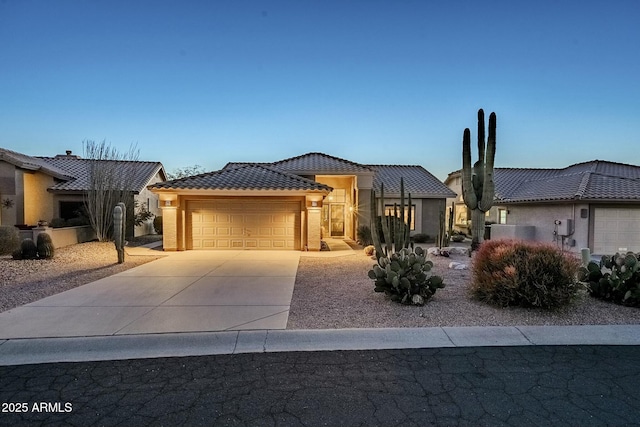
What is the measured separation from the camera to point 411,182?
81.9 feet

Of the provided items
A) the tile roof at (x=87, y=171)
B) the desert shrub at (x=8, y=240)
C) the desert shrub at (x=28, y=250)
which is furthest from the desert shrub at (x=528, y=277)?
the tile roof at (x=87, y=171)

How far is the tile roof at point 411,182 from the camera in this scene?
23109mm

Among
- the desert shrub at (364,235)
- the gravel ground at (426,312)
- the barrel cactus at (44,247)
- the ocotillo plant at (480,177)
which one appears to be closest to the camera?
the gravel ground at (426,312)

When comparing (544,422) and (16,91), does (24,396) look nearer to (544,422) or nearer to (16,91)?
(544,422)

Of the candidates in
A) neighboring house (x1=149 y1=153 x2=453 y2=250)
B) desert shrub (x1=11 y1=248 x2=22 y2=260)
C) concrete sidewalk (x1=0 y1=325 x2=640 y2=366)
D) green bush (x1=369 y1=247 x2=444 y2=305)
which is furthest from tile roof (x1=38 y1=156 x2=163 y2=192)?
green bush (x1=369 y1=247 x2=444 y2=305)

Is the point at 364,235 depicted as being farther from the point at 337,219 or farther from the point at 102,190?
the point at 102,190

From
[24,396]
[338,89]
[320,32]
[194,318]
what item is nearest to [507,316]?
[194,318]

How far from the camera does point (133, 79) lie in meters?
16.3

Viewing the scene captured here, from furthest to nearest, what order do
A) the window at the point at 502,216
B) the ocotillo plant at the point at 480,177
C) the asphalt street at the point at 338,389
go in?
the window at the point at 502,216 < the ocotillo plant at the point at 480,177 < the asphalt street at the point at 338,389

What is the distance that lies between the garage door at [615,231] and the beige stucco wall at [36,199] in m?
29.4

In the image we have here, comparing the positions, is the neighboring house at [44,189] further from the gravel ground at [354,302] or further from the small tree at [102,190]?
the gravel ground at [354,302]

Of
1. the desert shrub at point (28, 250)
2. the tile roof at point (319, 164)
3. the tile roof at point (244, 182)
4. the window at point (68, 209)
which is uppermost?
the tile roof at point (319, 164)

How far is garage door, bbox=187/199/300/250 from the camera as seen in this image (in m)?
17.0

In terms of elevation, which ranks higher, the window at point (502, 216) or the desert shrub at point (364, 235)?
the window at point (502, 216)
